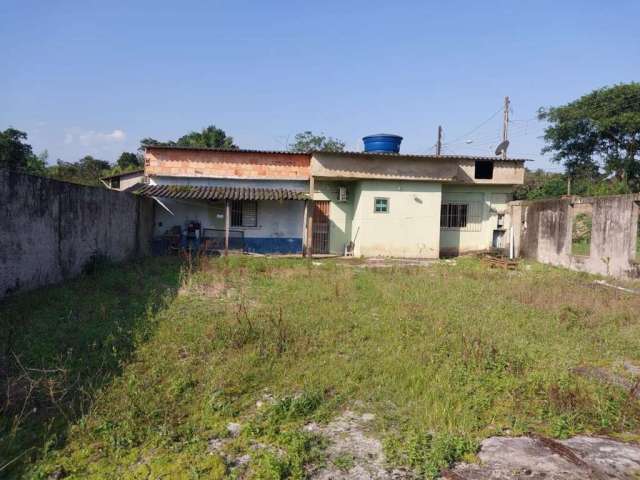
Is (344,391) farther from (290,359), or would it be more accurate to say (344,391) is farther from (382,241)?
(382,241)

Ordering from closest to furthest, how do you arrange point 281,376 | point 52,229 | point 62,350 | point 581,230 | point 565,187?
point 281,376 → point 62,350 → point 52,229 → point 581,230 → point 565,187

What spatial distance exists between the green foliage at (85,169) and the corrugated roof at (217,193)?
1364cm

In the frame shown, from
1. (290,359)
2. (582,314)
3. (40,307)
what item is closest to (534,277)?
(582,314)

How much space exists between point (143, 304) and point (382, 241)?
33.2ft

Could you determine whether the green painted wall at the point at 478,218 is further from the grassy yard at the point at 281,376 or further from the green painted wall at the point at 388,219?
the grassy yard at the point at 281,376

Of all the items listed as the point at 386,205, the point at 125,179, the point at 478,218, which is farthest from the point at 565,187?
the point at 125,179

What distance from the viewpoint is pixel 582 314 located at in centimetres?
687

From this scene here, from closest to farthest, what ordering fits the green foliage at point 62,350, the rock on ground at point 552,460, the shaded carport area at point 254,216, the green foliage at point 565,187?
the rock on ground at point 552,460 → the green foliage at point 62,350 → the shaded carport area at point 254,216 → the green foliage at point 565,187

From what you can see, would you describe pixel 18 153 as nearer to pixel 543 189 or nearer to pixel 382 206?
pixel 382 206

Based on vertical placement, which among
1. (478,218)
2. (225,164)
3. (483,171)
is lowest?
(478,218)

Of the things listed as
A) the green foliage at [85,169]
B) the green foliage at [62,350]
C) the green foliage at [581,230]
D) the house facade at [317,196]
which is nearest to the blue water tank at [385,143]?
the house facade at [317,196]

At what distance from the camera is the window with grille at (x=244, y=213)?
632 inches

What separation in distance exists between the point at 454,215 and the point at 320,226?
17.4 ft

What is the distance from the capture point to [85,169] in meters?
31.4
